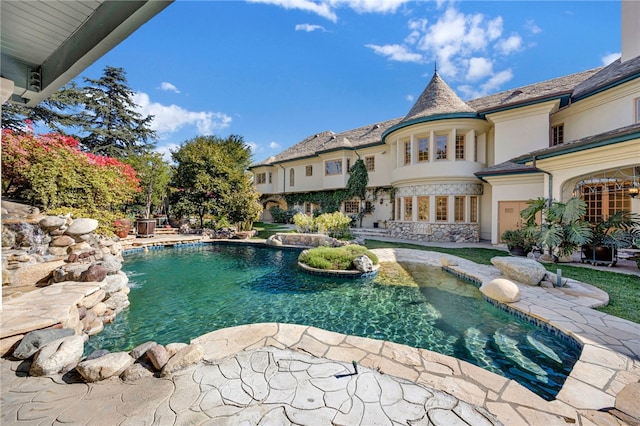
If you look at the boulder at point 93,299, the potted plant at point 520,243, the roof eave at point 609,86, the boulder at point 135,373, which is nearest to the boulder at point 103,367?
the boulder at point 135,373

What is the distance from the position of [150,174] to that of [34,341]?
16.1 meters

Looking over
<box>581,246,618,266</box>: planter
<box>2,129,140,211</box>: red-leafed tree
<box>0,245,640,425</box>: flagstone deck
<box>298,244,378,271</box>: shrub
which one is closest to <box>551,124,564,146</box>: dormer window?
<box>581,246,618,266</box>: planter

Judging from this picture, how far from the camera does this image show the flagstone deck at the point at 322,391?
224cm

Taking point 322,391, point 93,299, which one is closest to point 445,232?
point 322,391

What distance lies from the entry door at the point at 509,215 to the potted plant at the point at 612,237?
11.9ft

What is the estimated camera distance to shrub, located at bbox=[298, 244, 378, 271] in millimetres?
8305

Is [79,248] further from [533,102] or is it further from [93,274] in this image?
[533,102]

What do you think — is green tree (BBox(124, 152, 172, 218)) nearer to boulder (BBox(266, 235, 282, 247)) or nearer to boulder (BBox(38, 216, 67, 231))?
boulder (BBox(266, 235, 282, 247))

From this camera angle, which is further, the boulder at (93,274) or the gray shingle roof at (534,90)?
the gray shingle roof at (534,90)

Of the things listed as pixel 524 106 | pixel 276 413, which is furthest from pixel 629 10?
pixel 524 106

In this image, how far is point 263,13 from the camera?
7.08 meters

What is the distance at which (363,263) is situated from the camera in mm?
8102

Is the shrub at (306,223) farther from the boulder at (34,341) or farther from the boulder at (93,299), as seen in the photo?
the boulder at (34,341)

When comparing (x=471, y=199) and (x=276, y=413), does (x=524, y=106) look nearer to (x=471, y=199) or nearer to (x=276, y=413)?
(x=471, y=199)
